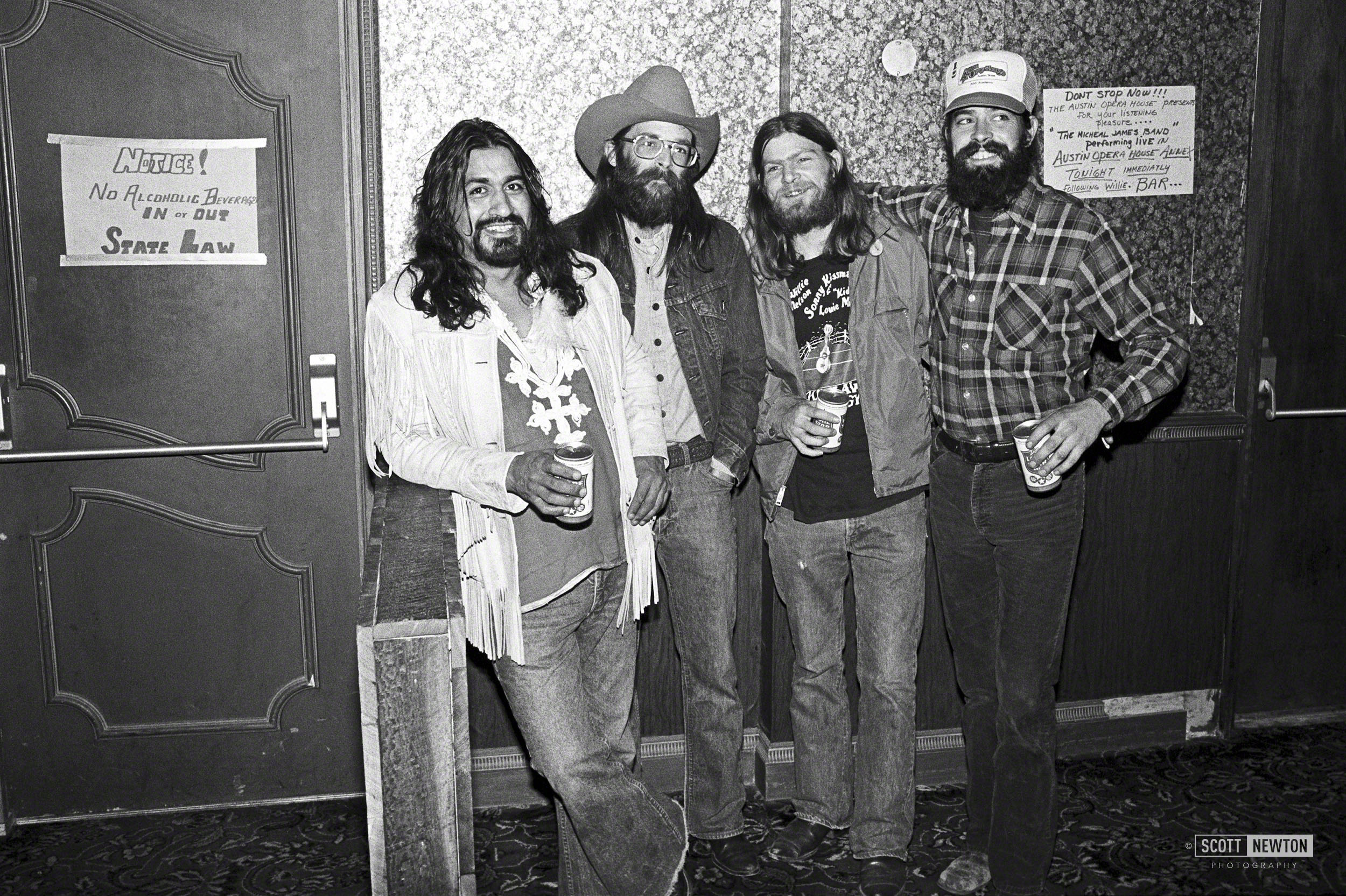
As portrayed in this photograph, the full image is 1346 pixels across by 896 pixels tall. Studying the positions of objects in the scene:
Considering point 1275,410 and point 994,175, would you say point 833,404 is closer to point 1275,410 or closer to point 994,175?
point 994,175

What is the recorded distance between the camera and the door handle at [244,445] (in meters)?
3.25

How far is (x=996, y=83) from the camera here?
9.14 ft

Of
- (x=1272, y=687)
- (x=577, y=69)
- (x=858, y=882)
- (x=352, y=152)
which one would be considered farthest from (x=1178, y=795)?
(x=352, y=152)

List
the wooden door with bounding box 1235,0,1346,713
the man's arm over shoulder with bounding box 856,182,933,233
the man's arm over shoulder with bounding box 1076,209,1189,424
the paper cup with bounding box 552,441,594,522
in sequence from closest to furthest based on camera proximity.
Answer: the paper cup with bounding box 552,441,594,522
the man's arm over shoulder with bounding box 1076,209,1189,424
the man's arm over shoulder with bounding box 856,182,933,233
the wooden door with bounding box 1235,0,1346,713

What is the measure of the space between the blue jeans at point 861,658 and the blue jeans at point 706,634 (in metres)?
0.17

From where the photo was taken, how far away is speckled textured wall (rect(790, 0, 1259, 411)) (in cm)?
338

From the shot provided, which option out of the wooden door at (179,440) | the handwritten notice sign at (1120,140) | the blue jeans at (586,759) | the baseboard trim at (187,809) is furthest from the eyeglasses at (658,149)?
the baseboard trim at (187,809)

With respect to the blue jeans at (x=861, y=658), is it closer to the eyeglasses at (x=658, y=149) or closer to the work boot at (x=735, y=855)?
the work boot at (x=735, y=855)

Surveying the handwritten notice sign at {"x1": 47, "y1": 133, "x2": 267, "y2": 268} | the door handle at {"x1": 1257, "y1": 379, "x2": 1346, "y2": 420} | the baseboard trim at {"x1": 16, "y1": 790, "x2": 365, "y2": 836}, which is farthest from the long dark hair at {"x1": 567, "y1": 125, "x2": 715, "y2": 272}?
the door handle at {"x1": 1257, "y1": 379, "x2": 1346, "y2": 420}

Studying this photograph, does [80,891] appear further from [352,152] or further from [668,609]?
[352,152]

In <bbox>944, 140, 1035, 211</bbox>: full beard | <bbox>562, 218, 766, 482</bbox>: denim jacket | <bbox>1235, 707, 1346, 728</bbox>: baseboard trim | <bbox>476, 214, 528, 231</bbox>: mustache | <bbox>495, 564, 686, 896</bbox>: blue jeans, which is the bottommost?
<bbox>1235, 707, 1346, 728</bbox>: baseboard trim

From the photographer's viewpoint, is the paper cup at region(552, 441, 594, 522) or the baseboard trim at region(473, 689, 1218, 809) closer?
the paper cup at region(552, 441, 594, 522)

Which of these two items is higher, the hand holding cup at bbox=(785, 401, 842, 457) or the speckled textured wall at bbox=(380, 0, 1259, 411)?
the speckled textured wall at bbox=(380, 0, 1259, 411)

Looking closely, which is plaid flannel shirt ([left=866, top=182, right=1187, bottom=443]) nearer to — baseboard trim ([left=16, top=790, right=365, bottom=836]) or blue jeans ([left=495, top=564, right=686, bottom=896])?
blue jeans ([left=495, top=564, right=686, bottom=896])
